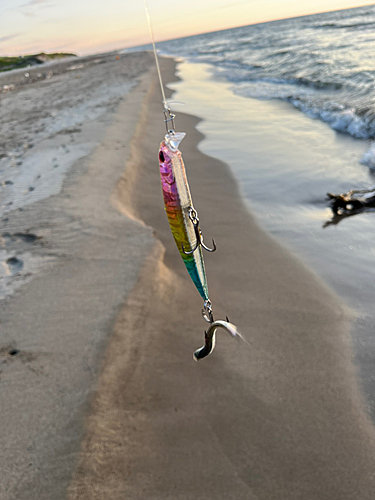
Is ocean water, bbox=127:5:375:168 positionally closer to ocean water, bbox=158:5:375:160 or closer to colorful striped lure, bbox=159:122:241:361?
ocean water, bbox=158:5:375:160

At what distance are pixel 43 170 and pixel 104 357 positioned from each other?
13.9ft

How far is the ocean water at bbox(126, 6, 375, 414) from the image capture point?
3412 millimetres

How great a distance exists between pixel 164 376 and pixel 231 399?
45 centimetres

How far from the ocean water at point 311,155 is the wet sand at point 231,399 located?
0.24 m

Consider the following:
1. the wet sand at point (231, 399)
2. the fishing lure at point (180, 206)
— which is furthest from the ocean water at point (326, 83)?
the fishing lure at point (180, 206)

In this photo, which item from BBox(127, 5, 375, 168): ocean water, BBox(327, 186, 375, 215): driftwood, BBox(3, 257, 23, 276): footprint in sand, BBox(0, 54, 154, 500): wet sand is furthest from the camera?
BBox(127, 5, 375, 168): ocean water

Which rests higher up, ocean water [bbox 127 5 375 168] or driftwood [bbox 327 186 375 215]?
ocean water [bbox 127 5 375 168]

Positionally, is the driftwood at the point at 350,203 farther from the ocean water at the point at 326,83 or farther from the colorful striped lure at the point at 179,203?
the colorful striped lure at the point at 179,203

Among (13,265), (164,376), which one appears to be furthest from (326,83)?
(164,376)

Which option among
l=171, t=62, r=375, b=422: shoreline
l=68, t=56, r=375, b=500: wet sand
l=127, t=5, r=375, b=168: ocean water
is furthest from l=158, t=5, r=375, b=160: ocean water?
l=68, t=56, r=375, b=500: wet sand

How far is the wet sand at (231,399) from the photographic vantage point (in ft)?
5.94

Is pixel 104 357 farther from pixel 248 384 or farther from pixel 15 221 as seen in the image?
pixel 15 221

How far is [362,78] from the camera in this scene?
11.7 m

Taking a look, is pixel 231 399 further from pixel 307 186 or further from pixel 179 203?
pixel 307 186
